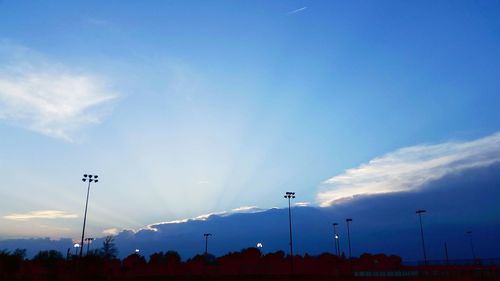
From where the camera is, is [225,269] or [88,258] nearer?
[88,258]

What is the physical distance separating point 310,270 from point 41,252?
66592mm

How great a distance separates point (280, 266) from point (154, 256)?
161 feet

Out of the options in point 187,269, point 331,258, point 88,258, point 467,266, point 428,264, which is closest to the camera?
point 467,266

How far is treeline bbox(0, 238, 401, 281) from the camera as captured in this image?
73.0 m

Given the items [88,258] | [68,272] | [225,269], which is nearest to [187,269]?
[225,269]

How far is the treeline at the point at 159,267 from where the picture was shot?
7300cm

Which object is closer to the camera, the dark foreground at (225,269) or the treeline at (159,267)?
the dark foreground at (225,269)

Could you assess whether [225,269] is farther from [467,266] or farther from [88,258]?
[467,266]

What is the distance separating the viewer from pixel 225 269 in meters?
96.5

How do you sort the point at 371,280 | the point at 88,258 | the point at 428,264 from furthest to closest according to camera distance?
1. the point at 88,258
2. the point at 428,264
3. the point at 371,280

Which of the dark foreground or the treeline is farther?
the treeline

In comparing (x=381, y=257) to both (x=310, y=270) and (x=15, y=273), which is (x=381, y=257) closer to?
(x=310, y=270)

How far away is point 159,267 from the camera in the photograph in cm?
9531

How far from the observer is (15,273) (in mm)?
78938
